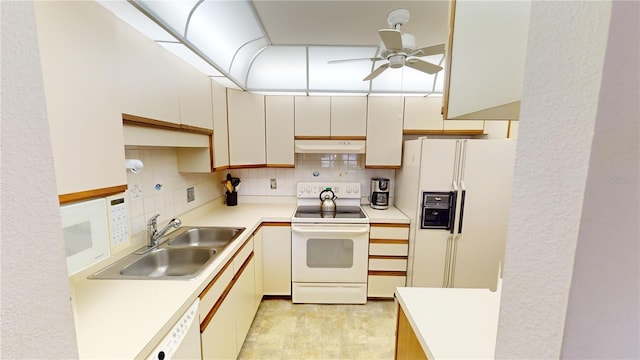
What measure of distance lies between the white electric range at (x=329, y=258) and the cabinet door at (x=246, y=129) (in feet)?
2.50

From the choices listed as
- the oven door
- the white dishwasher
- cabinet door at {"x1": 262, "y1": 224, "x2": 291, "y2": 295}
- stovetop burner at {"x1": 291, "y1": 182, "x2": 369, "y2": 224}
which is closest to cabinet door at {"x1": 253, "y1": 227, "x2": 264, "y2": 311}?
cabinet door at {"x1": 262, "y1": 224, "x2": 291, "y2": 295}

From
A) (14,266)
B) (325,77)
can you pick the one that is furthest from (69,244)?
(325,77)

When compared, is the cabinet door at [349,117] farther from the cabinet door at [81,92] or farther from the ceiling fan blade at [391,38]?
the cabinet door at [81,92]

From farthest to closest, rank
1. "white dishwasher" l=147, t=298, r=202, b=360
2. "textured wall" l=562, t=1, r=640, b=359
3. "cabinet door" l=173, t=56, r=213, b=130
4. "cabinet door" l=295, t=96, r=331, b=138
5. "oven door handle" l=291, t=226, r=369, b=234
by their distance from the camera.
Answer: "cabinet door" l=295, t=96, r=331, b=138
"oven door handle" l=291, t=226, r=369, b=234
"cabinet door" l=173, t=56, r=213, b=130
"white dishwasher" l=147, t=298, r=202, b=360
"textured wall" l=562, t=1, r=640, b=359

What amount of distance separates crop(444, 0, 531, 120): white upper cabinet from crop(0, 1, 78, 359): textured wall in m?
0.86

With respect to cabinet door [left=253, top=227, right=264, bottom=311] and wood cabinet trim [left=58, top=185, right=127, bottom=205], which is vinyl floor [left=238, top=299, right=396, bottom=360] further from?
wood cabinet trim [left=58, top=185, right=127, bottom=205]

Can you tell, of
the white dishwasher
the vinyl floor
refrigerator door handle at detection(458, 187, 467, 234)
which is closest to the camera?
the white dishwasher

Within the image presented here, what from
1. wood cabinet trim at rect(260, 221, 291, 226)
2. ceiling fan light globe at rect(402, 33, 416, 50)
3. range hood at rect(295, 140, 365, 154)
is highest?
ceiling fan light globe at rect(402, 33, 416, 50)

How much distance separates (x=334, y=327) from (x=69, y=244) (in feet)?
6.45

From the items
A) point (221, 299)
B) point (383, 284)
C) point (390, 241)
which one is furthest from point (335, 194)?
point (221, 299)

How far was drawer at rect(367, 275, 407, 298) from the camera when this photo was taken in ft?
7.90

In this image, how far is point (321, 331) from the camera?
6.86ft

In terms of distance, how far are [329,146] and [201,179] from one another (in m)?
1.31

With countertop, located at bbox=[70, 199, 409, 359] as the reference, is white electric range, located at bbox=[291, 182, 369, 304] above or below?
below
